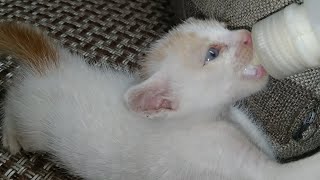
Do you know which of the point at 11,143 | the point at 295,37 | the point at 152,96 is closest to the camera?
the point at 295,37

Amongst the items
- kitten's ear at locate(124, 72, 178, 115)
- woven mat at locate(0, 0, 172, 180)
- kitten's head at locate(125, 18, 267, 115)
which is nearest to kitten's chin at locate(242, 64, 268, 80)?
kitten's head at locate(125, 18, 267, 115)

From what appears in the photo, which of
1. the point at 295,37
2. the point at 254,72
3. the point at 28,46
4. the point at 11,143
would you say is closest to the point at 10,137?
the point at 11,143

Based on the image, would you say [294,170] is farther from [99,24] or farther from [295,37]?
[99,24]

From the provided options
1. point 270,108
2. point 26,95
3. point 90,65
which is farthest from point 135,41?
point 270,108

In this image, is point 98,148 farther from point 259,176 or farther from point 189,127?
point 259,176

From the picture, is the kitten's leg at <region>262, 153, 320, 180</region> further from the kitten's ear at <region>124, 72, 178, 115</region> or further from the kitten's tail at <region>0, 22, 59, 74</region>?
the kitten's tail at <region>0, 22, 59, 74</region>

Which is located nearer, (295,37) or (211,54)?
(295,37)

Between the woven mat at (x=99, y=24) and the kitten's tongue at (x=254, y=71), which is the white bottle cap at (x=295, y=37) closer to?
the kitten's tongue at (x=254, y=71)

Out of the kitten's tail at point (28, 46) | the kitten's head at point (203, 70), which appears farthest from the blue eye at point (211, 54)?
the kitten's tail at point (28, 46)
